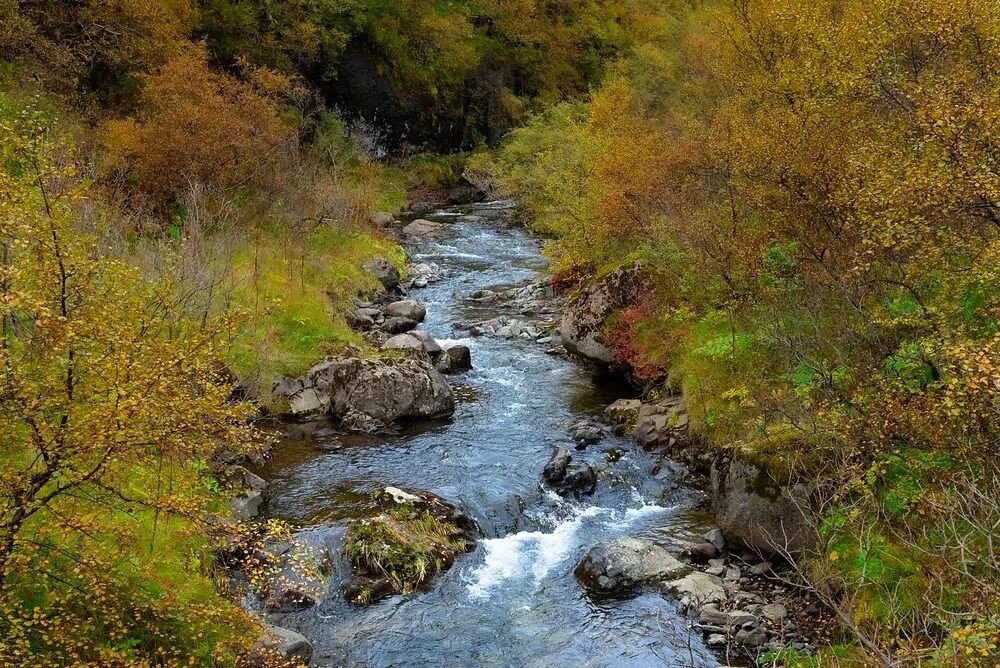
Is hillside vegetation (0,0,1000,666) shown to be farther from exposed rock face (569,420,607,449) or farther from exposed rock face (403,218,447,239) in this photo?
exposed rock face (403,218,447,239)

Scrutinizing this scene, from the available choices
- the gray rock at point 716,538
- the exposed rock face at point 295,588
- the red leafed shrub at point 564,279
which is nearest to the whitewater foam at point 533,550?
the gray rock at point 716,538

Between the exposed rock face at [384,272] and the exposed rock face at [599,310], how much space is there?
35.7ft

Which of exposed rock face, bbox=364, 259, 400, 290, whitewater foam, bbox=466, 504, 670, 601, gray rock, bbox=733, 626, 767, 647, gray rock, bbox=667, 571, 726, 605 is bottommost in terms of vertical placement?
whitewater foam, bbox=466, 504, 670, 601

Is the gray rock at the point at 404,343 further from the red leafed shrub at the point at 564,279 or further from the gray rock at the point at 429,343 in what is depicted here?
the red leafed shrub at the point at 564,279

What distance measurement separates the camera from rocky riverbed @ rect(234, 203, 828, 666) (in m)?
11.9

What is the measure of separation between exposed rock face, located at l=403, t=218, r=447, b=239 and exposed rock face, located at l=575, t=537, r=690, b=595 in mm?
33545

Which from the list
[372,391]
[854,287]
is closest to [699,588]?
[854,287]

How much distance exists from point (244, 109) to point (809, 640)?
27.2m

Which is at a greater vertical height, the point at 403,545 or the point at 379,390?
the point at 379,390

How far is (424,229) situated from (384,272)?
46.3ft

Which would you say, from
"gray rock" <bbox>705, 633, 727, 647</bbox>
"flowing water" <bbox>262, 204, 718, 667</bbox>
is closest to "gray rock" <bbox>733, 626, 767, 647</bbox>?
"gray rock" <bbox>705, 633, 727, 647</bbox>

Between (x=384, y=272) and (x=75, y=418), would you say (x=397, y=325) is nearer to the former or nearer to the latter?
(x=384, y=272)

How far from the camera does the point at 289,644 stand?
434 inches

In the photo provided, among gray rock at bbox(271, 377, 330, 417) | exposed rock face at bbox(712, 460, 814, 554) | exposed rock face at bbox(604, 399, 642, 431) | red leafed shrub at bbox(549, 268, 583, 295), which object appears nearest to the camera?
exposed rock face at bbox(712, 460, 814, 554)
